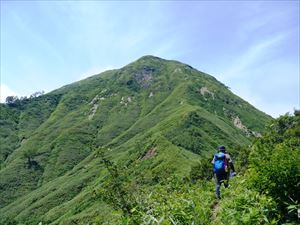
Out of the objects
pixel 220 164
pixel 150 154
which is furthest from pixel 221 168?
pixel 150 154

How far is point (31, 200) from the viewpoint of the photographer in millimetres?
187125

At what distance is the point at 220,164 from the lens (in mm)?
17688

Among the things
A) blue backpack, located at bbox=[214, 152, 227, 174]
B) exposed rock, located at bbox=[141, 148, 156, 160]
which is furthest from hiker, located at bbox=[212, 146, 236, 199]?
exposed rock, located at bbox=[141, 148, 156, 160]

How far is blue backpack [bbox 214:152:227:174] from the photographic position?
17597 mm

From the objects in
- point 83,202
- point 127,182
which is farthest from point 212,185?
point 83,202

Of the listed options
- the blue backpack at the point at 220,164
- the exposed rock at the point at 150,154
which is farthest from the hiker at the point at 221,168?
the exposed rock at the point at 150,154

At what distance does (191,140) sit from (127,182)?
160253 mm

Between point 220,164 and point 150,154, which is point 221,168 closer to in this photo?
point 220,164

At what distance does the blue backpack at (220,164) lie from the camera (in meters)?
17.6

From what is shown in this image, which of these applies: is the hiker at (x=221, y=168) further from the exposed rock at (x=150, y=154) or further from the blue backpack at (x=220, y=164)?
the exposed rock at (x=150, y=154)

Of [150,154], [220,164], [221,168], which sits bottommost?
[221,168]

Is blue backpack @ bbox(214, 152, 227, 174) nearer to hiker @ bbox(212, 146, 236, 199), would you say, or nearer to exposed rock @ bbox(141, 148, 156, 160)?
hiker @ bbox(212, 146, 236, 199)

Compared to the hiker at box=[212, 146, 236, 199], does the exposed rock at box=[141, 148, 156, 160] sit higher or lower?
higher

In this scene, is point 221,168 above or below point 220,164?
below
